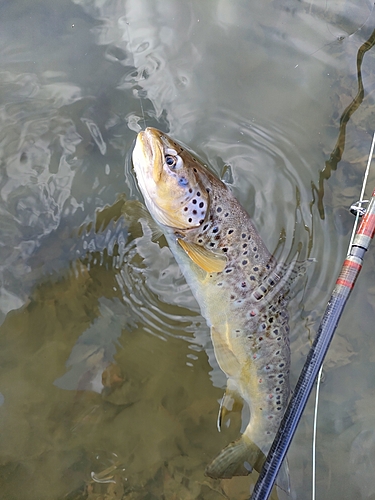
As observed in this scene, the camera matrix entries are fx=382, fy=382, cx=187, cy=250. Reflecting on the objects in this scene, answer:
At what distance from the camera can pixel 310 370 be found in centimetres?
201

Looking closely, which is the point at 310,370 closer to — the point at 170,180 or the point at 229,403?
the point at 229,403

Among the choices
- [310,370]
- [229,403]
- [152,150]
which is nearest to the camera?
[310,370]

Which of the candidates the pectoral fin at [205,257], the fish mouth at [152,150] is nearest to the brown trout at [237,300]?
the pectoral fin at [205,257]

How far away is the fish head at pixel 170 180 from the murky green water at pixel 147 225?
1.53 ft

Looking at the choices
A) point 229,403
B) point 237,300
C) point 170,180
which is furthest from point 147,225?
point 229,403

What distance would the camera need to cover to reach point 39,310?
9.07ft

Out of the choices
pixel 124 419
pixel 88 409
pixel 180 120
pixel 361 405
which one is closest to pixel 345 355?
pixel 361 405

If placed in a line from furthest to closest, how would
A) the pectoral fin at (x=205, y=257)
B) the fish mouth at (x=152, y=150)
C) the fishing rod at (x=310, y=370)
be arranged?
1. the pectoral fin at (x=205, y=257)
2. the fish mouth at (x=152, y=150)
3. the fishing rod at (x=310, y=370)

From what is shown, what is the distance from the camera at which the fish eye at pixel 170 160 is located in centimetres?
235

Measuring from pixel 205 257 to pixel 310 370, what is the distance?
3.00ft

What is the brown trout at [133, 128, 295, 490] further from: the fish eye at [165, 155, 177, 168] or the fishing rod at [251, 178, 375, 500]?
the fishing rod at [251, 178, 375, 500]

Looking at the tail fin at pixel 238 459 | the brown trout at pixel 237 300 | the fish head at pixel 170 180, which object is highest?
the fish head at pixel 170 180

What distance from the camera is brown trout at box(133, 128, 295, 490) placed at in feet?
8.09

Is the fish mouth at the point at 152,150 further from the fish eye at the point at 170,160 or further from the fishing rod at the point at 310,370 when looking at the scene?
the fishing rod at the point at 310,370
